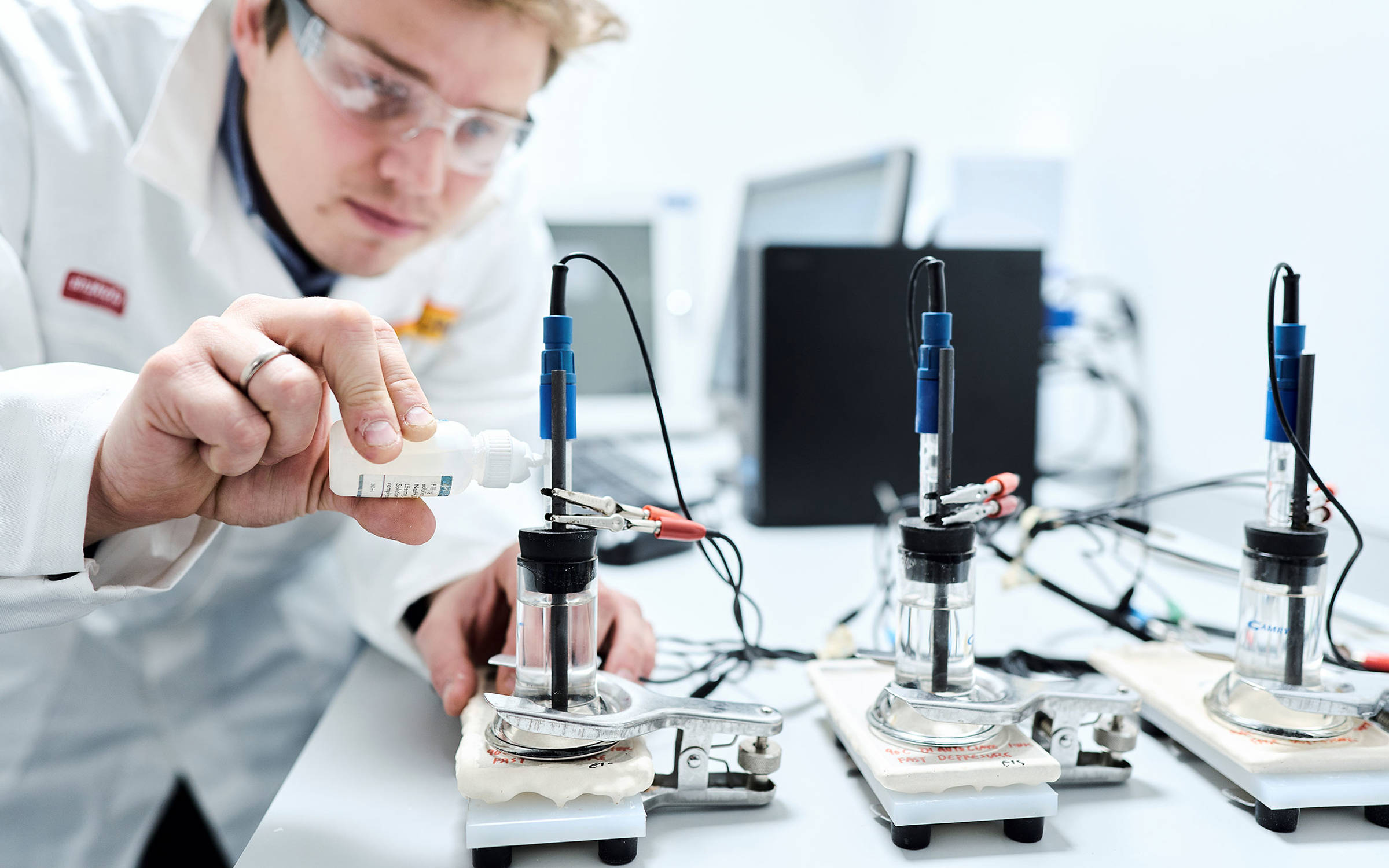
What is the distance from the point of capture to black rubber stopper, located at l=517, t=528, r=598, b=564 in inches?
19.6

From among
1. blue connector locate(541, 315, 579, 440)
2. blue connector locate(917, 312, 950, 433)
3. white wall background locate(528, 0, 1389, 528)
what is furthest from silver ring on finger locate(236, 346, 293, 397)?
white wall background locate(528, 0, 1389, 528)

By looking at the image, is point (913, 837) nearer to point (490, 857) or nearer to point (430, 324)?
point (490, 857)

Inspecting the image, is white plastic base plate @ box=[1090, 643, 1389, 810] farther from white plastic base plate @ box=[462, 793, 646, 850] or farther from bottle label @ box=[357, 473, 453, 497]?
bottle label @ box=[357, 473, 453, 497]

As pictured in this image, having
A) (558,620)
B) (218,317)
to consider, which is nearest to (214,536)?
(218,317)

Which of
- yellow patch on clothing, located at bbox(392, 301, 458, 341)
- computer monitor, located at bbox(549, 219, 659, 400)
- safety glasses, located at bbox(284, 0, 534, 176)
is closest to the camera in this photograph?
safety glasses, located at bbox(284, 0, 534, 176)

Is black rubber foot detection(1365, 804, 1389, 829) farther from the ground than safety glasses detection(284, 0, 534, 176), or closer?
closer

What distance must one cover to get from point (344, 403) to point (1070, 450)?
4.87 ft

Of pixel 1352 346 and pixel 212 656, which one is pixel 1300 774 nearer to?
pixel 1352 346

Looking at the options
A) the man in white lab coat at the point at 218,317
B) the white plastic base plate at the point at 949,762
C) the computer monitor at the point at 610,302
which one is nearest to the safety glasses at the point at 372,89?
the man in white lab coat at the point at 218,317

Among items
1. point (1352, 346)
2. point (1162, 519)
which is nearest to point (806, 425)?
point (1162, 519)

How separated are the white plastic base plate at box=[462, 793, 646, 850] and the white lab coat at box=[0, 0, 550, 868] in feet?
0.95

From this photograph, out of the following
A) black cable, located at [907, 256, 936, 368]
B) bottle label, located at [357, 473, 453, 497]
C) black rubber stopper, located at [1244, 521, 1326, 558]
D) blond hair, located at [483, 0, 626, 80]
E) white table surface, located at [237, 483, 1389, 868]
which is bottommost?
white table surface, located at [237, 483, 1389, 868]

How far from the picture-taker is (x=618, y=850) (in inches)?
18.6

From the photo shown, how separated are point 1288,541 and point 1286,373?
0.11 metres
